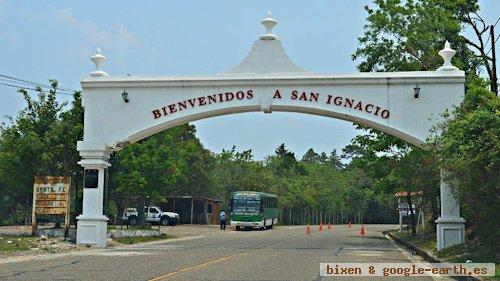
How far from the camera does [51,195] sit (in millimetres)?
25359

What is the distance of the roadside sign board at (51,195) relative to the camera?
25281 millimetres

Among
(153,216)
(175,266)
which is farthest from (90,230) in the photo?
(153,216)

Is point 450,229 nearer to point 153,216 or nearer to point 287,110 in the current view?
point 287,110

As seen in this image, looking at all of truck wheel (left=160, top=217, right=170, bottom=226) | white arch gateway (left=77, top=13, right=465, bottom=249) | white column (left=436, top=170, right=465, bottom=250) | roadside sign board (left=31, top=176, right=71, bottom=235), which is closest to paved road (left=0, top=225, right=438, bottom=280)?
white column (left=436, top=170, right=465, bottom=250)

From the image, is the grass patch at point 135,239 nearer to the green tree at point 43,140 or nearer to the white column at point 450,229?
the green tree at point 43,140

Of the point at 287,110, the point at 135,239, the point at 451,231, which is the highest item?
the point at 287,110

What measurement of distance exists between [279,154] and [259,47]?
313 ft

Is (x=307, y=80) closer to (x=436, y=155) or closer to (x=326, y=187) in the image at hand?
(x=436, y=155)

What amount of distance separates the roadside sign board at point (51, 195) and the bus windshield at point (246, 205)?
1066 inches

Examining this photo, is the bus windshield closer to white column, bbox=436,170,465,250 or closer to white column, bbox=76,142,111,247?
white column, bbox=76,142,111,247

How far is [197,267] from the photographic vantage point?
52.7 ft

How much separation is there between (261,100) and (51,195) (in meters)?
8.77

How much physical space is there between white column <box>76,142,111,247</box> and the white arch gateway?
0.04 metres

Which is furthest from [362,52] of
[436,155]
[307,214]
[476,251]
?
[307,214]
